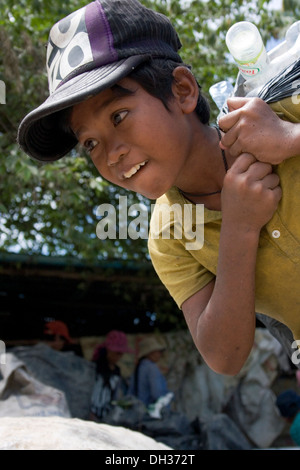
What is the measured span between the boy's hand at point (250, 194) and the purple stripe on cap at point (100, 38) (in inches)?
17.2

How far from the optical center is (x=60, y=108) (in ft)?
4.76

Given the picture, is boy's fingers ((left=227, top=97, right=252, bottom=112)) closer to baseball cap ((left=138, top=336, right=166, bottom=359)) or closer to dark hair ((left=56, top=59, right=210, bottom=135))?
dark hair ((left=56, top=59, right=210, bottom=135))

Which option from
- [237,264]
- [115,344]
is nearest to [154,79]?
[237,264]

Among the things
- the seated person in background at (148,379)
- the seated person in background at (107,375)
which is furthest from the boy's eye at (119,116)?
the seated person in background at (148,379)

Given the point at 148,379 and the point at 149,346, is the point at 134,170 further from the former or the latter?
the point at 149,346

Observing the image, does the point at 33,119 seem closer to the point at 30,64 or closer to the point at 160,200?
the point at 160,200

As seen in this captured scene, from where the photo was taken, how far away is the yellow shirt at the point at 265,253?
1.54 meters

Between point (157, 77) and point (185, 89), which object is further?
point (185, 89)

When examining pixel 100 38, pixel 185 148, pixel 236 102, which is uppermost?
pixel 100 38

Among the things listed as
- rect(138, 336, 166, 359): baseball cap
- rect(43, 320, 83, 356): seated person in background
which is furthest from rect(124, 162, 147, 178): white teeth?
rect(43, 320, 83, 356): seated person in background

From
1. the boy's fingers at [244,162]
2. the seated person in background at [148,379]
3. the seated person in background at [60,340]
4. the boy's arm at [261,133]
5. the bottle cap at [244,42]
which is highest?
the bottle cap at [244,42]

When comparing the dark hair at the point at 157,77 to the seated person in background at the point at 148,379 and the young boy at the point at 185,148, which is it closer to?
the young boy at the point at 185,148

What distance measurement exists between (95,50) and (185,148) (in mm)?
358
